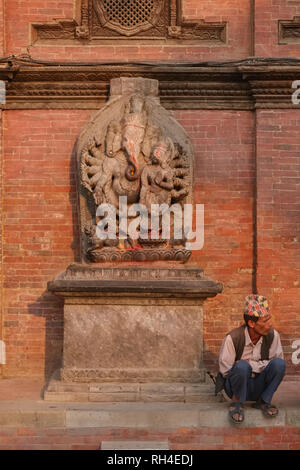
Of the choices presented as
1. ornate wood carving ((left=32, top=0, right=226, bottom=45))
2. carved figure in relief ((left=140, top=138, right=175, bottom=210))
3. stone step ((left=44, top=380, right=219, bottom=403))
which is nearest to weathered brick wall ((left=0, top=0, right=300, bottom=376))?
ornate wood carving ((left=32, top=0, right=226, bottom=45))

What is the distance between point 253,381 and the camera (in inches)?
256

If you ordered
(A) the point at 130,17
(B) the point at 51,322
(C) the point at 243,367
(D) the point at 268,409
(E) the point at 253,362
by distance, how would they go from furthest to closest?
(A) the point at 130,17 → (B) the point at 51,322 → (E) the point at 253,362 → (D) the point at 268,409 → (C) the point at 243,367

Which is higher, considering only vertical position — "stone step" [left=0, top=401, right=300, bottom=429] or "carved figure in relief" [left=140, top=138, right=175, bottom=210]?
"carved figure in relief" [left=140, top=138, right=175, bottom=210]

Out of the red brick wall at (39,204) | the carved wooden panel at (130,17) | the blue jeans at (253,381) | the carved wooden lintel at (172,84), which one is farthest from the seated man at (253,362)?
the carved wooden panel at (130,17)

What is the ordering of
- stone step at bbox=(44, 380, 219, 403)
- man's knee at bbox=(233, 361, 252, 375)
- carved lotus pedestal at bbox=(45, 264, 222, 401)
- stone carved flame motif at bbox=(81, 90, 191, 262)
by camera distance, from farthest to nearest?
stone carved flame motif at bbox=(81, 90, 191, 262) → carved lotus pedestal at bbox=(45, 264, 222, 401) → stone step at bbox=(44, 380, 219, 403) → man's knee at bbox=(233, 361, 252, 375)

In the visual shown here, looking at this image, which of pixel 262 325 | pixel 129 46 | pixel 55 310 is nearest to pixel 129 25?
pixel 129 46

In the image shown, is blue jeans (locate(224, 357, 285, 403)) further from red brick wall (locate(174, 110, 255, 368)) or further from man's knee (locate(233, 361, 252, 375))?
red brick wall (locate(174, 110, 255, 368))

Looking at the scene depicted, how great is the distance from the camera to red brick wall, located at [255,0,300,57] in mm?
8062

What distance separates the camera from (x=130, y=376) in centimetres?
708

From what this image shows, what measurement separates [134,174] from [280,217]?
6.29 feet

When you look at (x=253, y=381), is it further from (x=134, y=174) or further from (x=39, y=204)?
(x=39, y=204)

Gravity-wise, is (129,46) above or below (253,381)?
above
